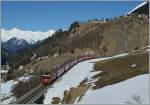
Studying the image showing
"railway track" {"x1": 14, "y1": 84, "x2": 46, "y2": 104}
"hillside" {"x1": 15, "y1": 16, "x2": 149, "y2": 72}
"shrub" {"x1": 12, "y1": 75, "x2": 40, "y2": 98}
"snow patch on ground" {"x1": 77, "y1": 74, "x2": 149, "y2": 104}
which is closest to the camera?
"snow patch on ground" {"x1": 77, "y1": 74, "x2": 149, "y2": 104}

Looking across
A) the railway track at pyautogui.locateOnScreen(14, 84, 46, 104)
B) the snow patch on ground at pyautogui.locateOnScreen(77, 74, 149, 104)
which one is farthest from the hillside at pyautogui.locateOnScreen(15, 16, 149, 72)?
the snow patch on ground at pyautogui.locateOnScreen(77, 74, 149, 104)

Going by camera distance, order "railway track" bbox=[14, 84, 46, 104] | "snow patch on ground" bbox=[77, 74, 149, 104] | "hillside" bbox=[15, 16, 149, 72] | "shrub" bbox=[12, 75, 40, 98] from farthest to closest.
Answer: "hillside" bbox=[15, 16, 149, 72]
"shrub" bbox=[12, 75, 40, 98]
"railway track" bbox=[14, 84, 46, 104]
"snow patch on ground" bbox=[77, 74, 149, 104]

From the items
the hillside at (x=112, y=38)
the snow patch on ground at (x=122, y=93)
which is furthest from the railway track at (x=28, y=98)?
the hillside at (x=112, y=38)

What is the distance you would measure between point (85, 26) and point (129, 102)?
473 ft

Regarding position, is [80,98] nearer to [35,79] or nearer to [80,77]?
[80,77]

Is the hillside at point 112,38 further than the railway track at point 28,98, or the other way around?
the hillside at point 112,38

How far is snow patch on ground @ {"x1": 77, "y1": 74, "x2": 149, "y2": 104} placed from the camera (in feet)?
51.6

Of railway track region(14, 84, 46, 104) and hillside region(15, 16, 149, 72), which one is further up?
hillside region(15, 16, 149, 72)

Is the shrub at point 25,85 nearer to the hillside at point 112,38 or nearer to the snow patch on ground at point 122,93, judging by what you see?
the snow patch on ground at point 122,93

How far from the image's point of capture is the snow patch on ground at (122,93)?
1574 centimetres

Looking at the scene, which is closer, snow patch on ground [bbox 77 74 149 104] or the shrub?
snow patch on ground [bbox 77 74 149 104]

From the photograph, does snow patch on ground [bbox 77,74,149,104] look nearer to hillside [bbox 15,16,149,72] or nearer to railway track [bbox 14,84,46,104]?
railway track [bbox 14,84,46,104]

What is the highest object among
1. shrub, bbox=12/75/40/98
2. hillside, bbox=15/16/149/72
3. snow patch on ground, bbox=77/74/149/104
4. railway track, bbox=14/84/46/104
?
hillside, bbox=15/16/149/72

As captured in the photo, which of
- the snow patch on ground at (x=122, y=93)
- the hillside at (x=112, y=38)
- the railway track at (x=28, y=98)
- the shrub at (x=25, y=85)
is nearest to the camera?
the snow patch on ground at (x=122, y=93)
